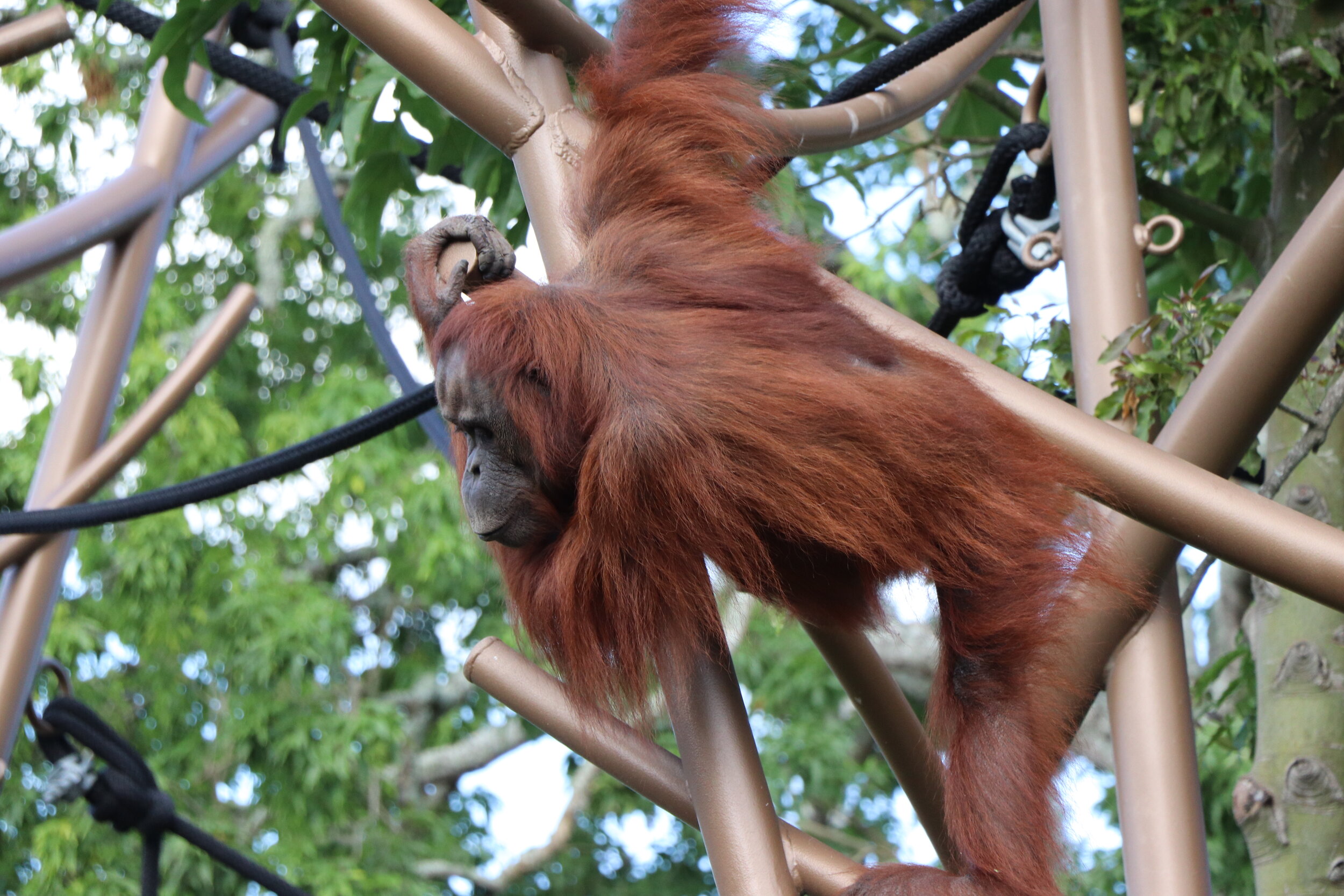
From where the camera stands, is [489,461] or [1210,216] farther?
[1210,216]

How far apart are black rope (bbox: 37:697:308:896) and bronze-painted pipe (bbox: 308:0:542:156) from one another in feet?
5.81

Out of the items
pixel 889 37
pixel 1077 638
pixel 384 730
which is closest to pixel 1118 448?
pixel 1077 638

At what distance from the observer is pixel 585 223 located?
6.02 ft

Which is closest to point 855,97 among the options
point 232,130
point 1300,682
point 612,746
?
point 612,746

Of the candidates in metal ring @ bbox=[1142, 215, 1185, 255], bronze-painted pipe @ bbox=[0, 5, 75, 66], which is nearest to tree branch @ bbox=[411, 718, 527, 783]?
bronze-painted pipe @ bbox=[0, 5, 75, 66]

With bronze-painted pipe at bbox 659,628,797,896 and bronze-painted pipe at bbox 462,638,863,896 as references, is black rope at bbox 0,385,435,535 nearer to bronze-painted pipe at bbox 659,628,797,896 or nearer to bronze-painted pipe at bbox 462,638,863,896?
bronze-painted pipe at bbox 462,638,863,896

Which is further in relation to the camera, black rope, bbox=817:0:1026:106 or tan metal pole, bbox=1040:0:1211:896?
black rope, bbox=817:0:1026:106

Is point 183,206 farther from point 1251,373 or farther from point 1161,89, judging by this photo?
point 1251,373

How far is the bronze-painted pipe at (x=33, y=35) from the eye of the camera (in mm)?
2820

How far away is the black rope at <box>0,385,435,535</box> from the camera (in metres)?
2.12

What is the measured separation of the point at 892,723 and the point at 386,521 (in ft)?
17.2

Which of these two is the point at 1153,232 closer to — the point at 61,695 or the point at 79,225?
the point at 79,225

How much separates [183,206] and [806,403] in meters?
8.05

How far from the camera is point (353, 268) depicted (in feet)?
9.29
